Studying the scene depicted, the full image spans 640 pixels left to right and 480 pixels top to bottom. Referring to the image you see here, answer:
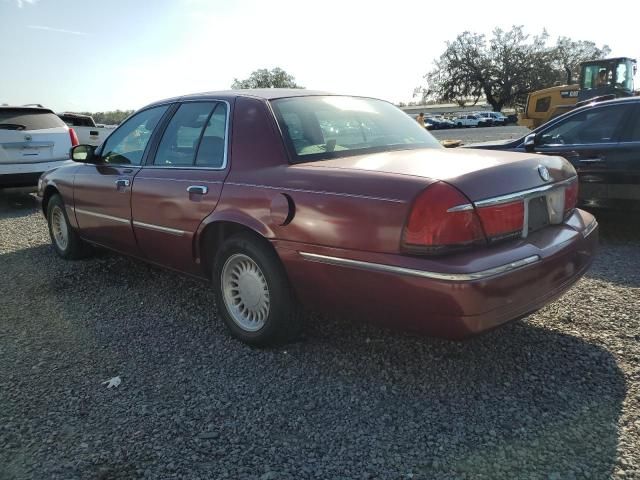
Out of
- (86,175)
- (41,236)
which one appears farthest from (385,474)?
(41,236)

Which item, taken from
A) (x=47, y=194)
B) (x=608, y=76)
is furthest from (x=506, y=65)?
(x=47, y=194)

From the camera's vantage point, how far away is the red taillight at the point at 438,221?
239 centimetres

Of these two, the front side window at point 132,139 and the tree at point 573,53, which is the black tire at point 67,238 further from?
the tree at point 573,53

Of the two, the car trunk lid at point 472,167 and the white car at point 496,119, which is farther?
the white car at point 496,119

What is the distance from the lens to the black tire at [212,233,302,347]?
3.04m

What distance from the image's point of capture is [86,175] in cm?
473

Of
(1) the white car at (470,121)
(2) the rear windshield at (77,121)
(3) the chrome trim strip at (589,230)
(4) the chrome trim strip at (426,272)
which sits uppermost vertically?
(2) the rear windshield at (77,121)

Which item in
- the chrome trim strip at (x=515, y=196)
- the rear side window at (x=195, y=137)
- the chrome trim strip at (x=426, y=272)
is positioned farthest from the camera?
the rear side window at (x=195, y=137)

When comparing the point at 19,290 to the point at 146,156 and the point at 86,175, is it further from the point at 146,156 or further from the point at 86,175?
the point at 146,156

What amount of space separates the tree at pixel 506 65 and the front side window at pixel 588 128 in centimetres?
6361

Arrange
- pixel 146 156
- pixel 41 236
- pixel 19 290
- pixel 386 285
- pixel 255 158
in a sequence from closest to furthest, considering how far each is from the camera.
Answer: pixel 386 285 → pixel 255 158 → pixel 146 156 → pixel 19 290 → pixel 41 236

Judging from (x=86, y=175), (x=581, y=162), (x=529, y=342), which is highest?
(x=86, y=175)

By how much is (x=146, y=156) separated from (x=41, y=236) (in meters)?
3.62

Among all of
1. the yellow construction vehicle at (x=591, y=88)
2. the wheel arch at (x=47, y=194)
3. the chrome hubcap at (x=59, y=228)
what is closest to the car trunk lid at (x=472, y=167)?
the chrome hubcap at (x=59, y=228)
